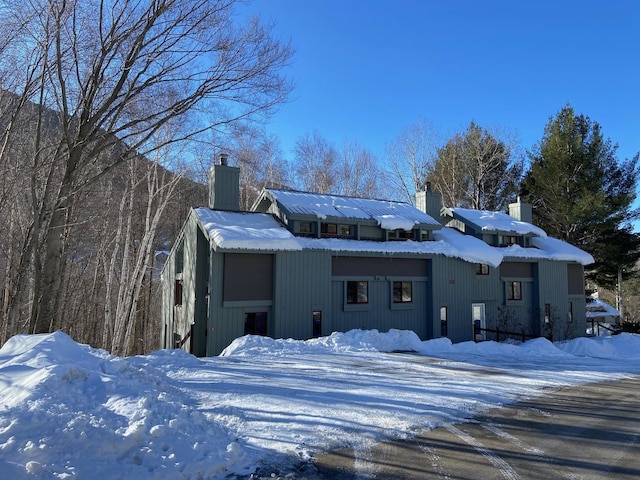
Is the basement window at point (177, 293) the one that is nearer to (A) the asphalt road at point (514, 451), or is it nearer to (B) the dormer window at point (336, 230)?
(B) the dormer window at point (336, 230)

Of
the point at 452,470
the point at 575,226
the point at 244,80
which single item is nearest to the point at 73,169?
the point at 244,80

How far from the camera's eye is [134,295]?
70.0ft

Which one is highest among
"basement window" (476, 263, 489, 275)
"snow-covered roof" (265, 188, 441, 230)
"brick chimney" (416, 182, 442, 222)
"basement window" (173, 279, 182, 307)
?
"brick chimney" (416, 182, 442, 222)

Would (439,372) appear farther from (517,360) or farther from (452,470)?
(452,470)

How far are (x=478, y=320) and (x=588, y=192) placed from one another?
14.4 metres

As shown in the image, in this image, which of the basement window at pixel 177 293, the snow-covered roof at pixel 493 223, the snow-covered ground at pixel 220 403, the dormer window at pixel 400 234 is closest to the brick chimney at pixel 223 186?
the basement window at pixel 177 293

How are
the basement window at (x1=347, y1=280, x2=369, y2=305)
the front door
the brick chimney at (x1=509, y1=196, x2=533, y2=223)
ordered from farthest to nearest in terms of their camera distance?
1. the brick chimney at (x1=509, y1=196, x2=533, y2=223)
2. the front door
3. the basement window at (x1=347, y1=280, x2=369, y2=305)

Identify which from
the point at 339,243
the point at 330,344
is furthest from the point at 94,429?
the point at 339,243

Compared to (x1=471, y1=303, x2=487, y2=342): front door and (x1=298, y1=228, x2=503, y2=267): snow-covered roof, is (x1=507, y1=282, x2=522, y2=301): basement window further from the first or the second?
(x1=298, y1=228, x2=503, y2=267): snow-covered roof

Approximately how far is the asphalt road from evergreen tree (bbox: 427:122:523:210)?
88.7ft

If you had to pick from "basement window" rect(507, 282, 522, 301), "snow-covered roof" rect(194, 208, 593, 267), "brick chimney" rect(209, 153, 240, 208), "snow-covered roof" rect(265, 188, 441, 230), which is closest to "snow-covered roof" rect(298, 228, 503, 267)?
"snow-covered roof" rect(194, 208, 593, 267)

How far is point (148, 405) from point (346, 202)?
14517 millimetres

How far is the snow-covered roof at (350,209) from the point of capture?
1669cm

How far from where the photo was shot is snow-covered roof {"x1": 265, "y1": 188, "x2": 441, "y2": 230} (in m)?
16.7
